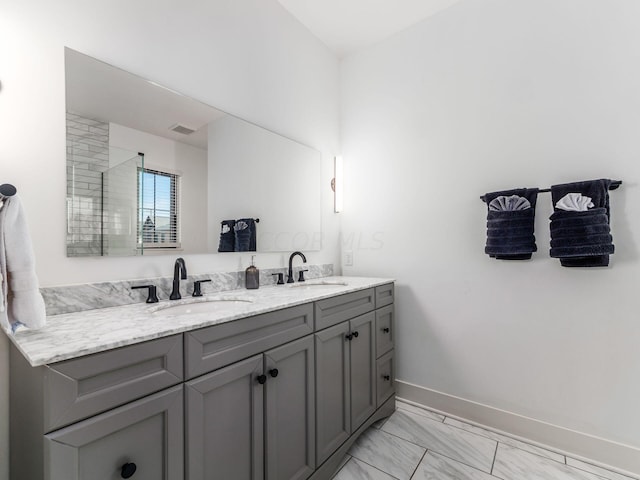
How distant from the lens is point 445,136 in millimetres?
2146

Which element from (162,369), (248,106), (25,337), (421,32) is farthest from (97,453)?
(421,32)

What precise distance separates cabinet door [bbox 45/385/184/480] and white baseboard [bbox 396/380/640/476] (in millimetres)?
1786

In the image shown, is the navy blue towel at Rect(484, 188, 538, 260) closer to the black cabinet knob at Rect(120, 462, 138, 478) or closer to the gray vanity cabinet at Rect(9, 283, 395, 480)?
the gray vanity cabinet at Rect(9, 283, 395, 480)

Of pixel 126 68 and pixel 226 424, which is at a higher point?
pixel 126 68

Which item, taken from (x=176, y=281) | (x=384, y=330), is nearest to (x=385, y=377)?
(x=384, y=330)

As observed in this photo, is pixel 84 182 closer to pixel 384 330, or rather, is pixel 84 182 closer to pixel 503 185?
pixel 384 330

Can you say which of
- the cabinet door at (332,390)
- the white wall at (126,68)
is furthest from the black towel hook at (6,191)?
the cabinet door at (332,390)

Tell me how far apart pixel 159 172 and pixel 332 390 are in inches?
53.6

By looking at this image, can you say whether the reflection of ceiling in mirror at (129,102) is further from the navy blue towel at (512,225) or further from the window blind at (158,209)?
the navy blue towel at (512,225)

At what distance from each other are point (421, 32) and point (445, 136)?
811mm

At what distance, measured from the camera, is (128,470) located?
80 cm

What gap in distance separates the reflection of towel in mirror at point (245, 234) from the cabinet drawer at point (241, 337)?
0.66 metres

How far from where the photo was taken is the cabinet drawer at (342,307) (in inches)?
59.5

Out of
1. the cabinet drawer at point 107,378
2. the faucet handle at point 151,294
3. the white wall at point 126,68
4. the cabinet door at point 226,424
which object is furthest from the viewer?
the faucet handle at point 151,294
